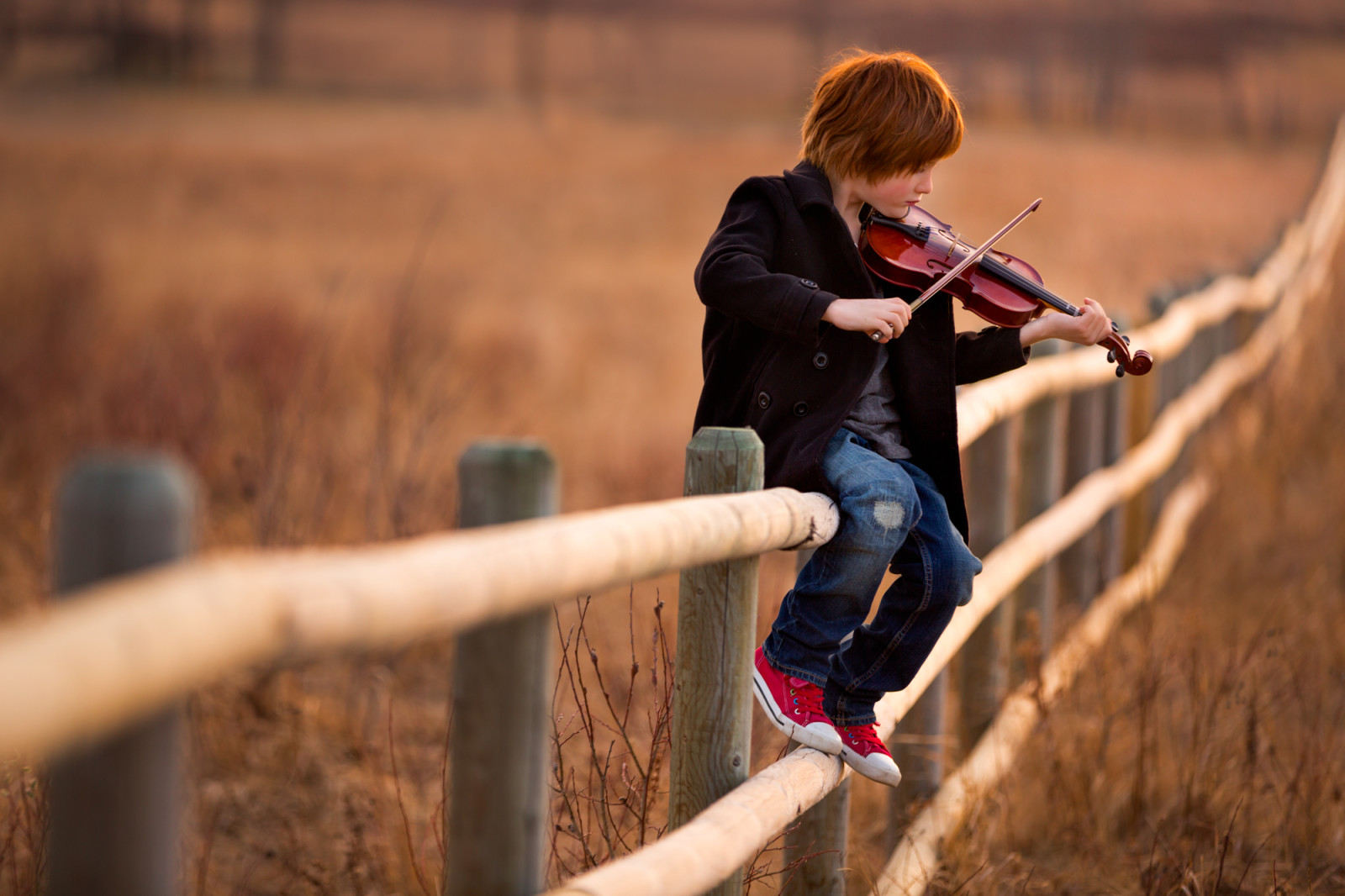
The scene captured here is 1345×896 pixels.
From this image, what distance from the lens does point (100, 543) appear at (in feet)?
3.09

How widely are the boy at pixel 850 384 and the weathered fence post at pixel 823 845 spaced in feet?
0.73

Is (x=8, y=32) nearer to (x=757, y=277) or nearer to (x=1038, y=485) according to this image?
(x=1038, y=485)

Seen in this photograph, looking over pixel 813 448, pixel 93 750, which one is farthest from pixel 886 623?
pixel 93 750

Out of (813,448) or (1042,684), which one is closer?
(813,448)

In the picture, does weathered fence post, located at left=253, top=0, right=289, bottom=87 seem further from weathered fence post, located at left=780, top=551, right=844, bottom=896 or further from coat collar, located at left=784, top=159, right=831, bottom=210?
weathered fence post, located at left=780, top=551, right=844, bottom=896

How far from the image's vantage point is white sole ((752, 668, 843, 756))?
2.31 m

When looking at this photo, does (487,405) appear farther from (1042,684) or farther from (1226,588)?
(1042,684)

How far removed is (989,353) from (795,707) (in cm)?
78

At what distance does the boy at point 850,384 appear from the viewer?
2.30 metres

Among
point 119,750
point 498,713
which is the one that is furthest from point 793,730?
point 119,750

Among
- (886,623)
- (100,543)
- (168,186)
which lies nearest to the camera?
(100,543)

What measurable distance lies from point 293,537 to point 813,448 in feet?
11.6

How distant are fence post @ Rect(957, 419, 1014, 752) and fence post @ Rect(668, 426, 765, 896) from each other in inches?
60.8

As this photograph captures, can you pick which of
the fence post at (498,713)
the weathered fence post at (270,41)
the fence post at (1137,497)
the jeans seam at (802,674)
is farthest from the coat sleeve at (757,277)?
the weathered fence post at (270,41)
